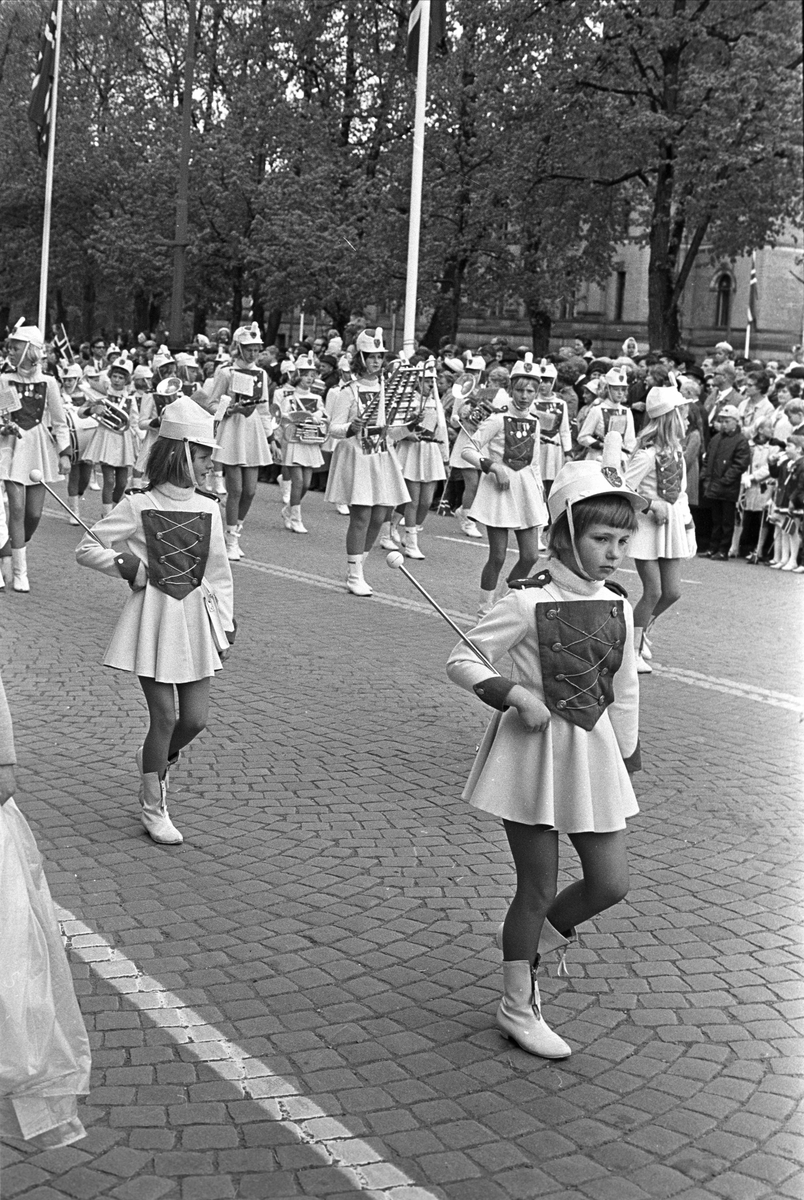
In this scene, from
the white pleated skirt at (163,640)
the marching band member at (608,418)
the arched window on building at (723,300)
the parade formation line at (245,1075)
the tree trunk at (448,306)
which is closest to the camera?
the parade formation line at (245,1075)

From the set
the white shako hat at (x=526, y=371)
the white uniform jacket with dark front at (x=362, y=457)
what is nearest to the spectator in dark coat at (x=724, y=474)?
the white uniform jacket with dark front at (x=362, y=457)

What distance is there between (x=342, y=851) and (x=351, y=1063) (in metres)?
1.89

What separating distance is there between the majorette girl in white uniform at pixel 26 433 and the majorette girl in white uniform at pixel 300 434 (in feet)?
15.1

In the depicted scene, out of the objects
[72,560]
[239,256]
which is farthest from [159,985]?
[239,256]

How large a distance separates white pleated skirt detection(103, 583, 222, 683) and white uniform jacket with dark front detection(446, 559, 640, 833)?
1.97 m

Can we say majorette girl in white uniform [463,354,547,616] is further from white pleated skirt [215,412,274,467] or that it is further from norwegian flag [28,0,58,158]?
norwegian flag [28,0,58,158]

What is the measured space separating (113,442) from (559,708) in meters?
13.9

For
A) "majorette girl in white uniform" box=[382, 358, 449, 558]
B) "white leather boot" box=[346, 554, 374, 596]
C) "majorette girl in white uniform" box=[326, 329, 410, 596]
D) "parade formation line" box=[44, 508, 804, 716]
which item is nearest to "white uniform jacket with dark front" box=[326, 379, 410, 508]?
"majorette girl in white uniform" box=[326, 329, 410, 596]

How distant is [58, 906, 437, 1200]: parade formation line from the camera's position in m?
3.71

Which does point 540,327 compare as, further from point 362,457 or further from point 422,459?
point 362,457

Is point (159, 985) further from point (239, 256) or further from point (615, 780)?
point (239, 256)

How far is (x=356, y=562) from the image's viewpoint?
1306cm

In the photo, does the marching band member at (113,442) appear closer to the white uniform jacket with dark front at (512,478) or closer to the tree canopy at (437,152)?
the white uniform jacket with dark front at (512,478)

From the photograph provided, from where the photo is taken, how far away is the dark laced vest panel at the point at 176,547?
621 cm
